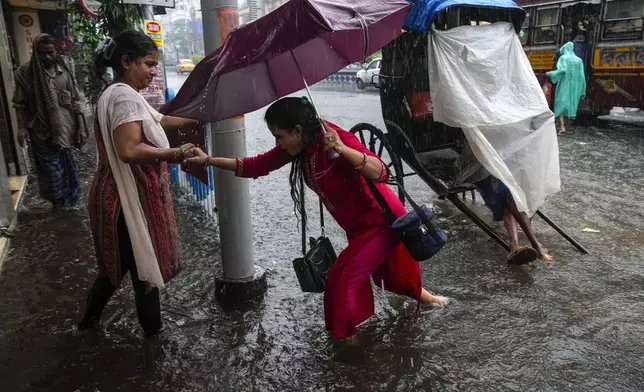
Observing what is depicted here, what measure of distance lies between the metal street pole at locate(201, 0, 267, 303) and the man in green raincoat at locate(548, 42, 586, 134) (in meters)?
8.60

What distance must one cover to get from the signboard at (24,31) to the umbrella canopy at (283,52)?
34.8 feet

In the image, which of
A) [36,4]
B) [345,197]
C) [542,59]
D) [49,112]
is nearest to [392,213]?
[345,197]

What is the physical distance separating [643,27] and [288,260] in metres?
9.00

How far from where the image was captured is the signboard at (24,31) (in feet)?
37.1

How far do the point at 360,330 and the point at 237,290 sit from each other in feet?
2.87

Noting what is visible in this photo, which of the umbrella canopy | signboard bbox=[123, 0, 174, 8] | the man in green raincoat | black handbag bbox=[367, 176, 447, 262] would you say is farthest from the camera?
the man in green raincoat

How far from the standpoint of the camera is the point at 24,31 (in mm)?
11586

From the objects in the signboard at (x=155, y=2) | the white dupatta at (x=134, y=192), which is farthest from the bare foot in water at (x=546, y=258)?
the signboard at (x=155, y=2)

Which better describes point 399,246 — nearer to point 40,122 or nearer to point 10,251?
point 10,251

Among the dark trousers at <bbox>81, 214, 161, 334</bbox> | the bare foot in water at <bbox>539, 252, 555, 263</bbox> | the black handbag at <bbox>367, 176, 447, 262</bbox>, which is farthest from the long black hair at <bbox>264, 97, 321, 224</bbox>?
the bare foot in water at <bbox>539, 252, 555, 263</bbox>

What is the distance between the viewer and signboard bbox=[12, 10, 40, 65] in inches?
446

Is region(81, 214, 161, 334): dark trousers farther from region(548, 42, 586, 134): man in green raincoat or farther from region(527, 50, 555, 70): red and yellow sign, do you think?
region(527, 50, 555, 70): red and yellow sign

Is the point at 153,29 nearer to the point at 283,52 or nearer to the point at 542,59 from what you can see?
the point at 283,52

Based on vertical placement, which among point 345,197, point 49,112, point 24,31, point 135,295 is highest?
point 24,31
